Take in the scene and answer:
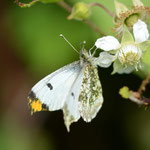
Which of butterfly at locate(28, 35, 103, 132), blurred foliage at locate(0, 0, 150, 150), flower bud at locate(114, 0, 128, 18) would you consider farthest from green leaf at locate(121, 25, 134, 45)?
blurred foliage at locate(0, 0, 150, 150)

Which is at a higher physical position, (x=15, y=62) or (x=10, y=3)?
(x=10, y=3)

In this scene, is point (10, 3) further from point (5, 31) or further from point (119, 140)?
point (119, 140)

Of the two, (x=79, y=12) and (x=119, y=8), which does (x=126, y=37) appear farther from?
(x=79, y=12)

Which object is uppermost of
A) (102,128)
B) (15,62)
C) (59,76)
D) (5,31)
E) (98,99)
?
(5,31)

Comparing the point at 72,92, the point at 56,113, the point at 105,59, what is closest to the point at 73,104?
the point at 72,92

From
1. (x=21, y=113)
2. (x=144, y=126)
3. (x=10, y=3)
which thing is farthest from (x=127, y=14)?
(x=21, y=113)

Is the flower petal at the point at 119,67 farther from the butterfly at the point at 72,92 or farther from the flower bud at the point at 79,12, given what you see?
the flower bud at the point at 79,12
